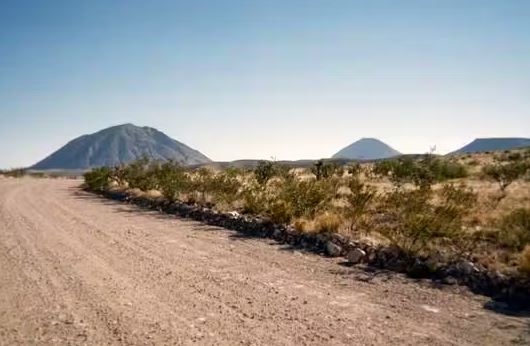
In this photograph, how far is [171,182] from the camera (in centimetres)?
2491

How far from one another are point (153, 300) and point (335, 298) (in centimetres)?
299

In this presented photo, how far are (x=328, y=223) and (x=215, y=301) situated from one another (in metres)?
5.90

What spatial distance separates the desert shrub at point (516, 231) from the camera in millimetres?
10438

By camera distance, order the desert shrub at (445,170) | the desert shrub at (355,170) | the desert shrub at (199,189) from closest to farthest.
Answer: the desert shrub at (199,189)
the desert shrub at (445,170)
the desert shrub at (355,170)

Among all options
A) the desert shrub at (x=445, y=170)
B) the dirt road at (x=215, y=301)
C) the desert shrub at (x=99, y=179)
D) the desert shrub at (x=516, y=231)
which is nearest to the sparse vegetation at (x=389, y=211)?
the desert shrub at (x=516, y=231)

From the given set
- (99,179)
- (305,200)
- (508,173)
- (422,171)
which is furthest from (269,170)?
(305,200)

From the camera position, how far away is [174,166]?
3222cm

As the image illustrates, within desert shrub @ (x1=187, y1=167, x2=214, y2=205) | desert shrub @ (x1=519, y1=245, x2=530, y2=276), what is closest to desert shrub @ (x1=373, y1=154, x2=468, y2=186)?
desert shrub @ (x1=187, y1=167, x2=214, y2=205)

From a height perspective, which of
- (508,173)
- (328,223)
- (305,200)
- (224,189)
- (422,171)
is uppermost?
(422,171)

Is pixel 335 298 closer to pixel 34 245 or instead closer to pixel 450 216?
pixel 450 216

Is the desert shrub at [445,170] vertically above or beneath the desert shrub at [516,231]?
above

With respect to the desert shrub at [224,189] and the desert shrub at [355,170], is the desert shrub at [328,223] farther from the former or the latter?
the desert shrub at [355,170]

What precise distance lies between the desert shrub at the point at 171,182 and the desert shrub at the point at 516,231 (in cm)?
1511

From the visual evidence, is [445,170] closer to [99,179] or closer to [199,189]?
[199,189]
